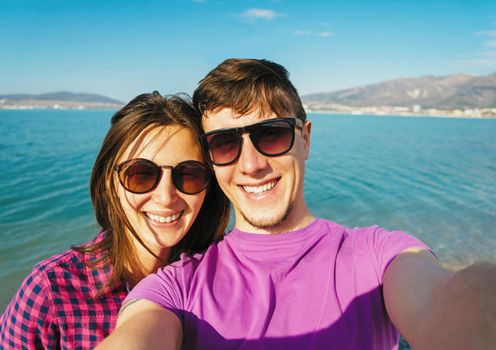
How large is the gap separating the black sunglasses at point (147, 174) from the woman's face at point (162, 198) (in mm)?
25

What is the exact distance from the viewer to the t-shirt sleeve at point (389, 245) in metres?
1.80

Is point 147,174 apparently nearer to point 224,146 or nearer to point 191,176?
point 191,176

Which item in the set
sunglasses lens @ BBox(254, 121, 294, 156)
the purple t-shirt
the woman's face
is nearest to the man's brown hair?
sunglasses lens @ BBox(254, 121, 294, 156)

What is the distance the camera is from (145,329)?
153cm

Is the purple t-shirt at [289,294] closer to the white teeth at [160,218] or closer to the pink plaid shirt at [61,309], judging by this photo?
the white teeth at [160,218]

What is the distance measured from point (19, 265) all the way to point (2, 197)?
6955 mm

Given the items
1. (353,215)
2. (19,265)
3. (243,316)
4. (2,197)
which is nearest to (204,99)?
(243,316)

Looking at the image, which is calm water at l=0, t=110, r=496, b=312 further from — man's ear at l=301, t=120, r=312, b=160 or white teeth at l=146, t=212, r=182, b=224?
man's ear at l=301, t=120, r=312, b=160

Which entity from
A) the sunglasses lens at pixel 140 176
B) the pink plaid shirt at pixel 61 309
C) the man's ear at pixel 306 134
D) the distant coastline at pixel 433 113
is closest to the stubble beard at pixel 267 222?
the man's ear at pixel 306 134

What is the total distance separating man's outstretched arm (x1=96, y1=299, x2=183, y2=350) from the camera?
56.9 inches

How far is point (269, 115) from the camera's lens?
224 centimetres

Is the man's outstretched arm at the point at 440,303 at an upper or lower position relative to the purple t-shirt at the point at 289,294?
upper

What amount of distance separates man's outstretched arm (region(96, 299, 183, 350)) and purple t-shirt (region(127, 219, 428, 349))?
0.05 metres

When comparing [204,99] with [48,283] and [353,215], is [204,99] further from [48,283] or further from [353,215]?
[353,215]
